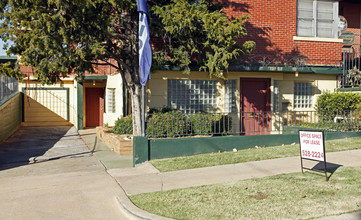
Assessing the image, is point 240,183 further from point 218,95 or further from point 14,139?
point 14,139

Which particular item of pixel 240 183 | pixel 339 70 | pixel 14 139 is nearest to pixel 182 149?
pixel 240 183

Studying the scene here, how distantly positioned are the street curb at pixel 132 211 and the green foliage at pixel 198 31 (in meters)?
5.54

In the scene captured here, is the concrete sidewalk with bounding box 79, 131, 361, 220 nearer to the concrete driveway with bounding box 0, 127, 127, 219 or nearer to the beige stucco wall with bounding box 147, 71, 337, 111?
the concrete driveway with bounding box 0, 127, 127, 219

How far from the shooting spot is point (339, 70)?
580 inches

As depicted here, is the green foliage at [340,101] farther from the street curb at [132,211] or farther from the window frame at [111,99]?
the window frame at [111,99]

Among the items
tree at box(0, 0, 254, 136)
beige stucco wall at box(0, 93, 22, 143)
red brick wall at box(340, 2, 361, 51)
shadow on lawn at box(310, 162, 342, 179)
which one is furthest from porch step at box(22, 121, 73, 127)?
shadow on lawn at box(310, 162, 342, 179)

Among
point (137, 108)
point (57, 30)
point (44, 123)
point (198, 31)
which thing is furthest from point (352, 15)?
point (44, 123)

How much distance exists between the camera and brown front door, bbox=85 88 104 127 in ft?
74.6

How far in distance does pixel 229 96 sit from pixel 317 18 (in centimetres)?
545

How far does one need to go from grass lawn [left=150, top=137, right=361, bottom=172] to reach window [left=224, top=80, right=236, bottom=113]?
3409 mm

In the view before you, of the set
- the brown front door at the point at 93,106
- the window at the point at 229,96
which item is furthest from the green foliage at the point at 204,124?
the brown front door at the point at 93,106

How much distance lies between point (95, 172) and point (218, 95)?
21.1 ft

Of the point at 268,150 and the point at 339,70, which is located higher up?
the point at 339,70

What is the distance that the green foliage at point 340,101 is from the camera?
13.1m
